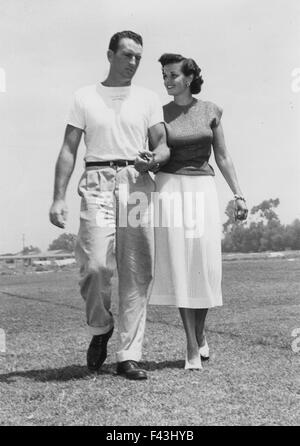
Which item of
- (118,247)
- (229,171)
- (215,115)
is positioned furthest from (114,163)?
(229,171)

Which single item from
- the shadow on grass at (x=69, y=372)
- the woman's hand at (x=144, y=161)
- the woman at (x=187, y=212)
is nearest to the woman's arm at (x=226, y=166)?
the woman at (x=187, y=212)

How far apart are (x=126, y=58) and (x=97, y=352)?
1833mm

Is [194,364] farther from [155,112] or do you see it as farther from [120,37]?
[120,37]

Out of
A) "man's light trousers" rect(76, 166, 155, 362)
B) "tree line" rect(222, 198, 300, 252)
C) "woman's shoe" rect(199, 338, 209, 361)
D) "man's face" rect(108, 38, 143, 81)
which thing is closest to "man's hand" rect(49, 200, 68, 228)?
"man's light trousers" rect(76, 166, 155, 362)

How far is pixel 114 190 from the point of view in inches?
177

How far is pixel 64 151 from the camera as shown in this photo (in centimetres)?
459

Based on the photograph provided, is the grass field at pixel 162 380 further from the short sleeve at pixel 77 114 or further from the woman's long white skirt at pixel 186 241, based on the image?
the short sleeve at pixel 77 114

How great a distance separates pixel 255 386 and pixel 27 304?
722 cm

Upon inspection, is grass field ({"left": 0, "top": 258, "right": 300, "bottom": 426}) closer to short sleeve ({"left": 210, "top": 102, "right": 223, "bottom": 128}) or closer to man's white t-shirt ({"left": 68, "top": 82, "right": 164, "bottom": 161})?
man's white t-shirt ({"left": 68, "top": 82, "right": 164, "bottom": 161})

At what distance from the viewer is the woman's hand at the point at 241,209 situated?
16.6 feet

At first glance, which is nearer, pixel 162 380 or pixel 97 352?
pixel 162 380

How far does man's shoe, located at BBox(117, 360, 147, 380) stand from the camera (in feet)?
14.3

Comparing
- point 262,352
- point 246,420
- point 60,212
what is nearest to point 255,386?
point 246,420

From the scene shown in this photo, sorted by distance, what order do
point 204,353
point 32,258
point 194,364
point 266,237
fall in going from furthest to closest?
point 32,258 → point 266,237 → point 204,353 → point 194,364
